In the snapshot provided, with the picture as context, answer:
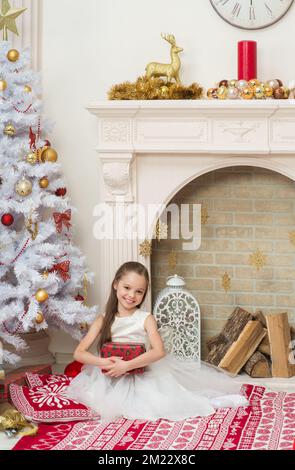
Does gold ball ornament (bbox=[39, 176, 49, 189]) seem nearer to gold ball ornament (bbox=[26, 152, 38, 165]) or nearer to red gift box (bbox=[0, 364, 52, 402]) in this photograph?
gold ball ornament (bbox=[26, 152, 38, 165])

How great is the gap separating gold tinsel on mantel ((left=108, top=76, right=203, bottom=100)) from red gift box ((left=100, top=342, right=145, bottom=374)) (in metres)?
1.38

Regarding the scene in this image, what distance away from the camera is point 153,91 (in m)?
3.87

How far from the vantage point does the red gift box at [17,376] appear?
3.43 metres

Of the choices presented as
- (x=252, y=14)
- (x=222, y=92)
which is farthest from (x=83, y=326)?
(x=252, y=14)

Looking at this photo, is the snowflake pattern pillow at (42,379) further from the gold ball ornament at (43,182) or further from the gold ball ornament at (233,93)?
the gold ball ornament at (233,93)

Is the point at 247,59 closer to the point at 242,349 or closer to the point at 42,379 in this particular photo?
the point at 242,349

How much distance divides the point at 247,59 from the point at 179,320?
1.51 m

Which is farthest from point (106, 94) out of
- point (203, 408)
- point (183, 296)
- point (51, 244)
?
point (203, 408)

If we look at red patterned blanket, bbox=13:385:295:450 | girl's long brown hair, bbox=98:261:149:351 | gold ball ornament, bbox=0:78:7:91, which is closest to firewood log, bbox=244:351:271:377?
red patterned blanket, bbox=13:385:295:450

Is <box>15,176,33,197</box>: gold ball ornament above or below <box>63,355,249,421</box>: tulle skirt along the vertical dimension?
above

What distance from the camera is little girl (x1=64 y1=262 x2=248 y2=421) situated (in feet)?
10.6

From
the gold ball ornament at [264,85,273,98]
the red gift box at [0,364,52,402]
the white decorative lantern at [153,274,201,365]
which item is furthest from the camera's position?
the white decorative lantern at [153,274,201,365]

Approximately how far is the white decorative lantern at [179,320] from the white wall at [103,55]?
428 millimetres

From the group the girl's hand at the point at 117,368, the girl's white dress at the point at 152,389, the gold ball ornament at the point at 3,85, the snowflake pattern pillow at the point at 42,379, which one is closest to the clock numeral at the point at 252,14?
the gold ball ornament at the point at 3,85
